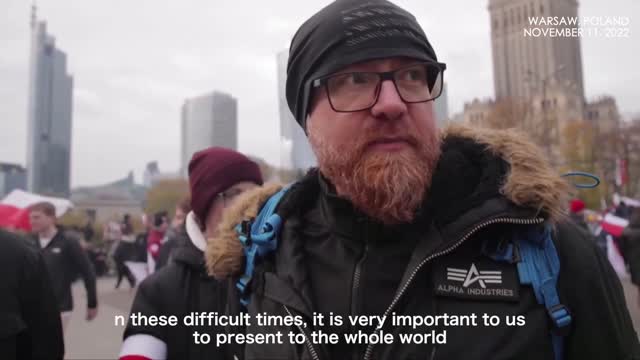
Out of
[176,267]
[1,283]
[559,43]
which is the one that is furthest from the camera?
[559,43]

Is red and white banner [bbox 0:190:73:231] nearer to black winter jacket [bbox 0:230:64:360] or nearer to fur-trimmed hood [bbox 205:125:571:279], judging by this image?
black winter jacket [bbox 0:230:64:360]

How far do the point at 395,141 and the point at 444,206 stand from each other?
0.80ft

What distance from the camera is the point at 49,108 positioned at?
317 ft

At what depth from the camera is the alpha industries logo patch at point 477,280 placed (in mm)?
1286

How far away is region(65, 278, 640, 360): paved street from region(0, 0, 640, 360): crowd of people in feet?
16.1

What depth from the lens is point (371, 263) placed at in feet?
4.73

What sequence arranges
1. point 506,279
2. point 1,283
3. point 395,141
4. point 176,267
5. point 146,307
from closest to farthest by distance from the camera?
point 506,279
point 395,141
point 146,307
point 176,267
point 1,283

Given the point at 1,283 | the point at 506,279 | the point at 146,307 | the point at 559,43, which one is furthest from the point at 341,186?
the point at 559,43

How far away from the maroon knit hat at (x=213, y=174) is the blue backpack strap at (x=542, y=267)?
1.82 metres

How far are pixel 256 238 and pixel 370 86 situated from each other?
613 mm

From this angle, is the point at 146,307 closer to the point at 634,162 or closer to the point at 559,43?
the point at 634,162

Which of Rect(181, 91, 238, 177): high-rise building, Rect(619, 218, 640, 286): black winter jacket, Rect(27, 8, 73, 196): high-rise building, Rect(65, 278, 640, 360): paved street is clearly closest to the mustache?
Rect(65, 278, 640, 360): paved street

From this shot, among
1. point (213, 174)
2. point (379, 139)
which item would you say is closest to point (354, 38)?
point (379, 139)

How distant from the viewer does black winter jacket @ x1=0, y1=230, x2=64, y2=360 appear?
9.13ft
